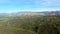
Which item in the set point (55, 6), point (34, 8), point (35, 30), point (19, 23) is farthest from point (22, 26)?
point (55, 6)

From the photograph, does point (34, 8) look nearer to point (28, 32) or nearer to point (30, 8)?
point (30, 8)

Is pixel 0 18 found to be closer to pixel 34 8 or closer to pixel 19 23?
pixel 19 23

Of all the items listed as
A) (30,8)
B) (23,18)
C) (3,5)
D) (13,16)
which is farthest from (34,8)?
(3,5)

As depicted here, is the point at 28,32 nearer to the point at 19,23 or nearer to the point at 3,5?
the point at 19,23

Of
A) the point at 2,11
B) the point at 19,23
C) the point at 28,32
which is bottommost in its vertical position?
the point at 28,32

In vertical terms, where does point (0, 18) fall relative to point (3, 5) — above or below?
below

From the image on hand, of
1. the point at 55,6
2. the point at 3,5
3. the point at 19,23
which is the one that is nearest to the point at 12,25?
the point at 19,23
